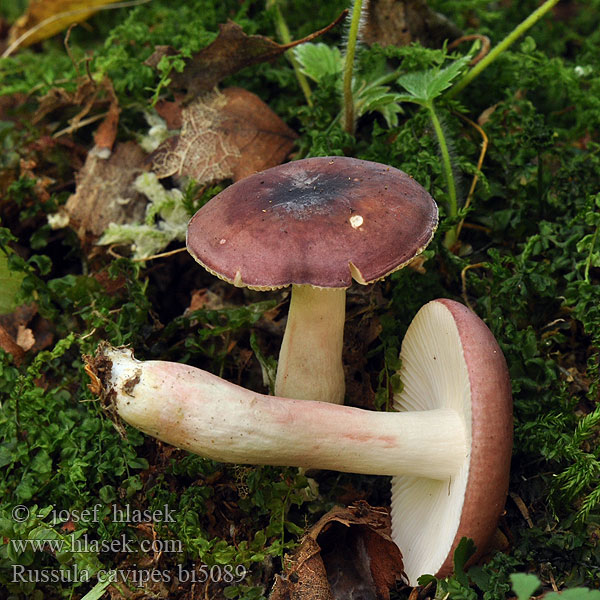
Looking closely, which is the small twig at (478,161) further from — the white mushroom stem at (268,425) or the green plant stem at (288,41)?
the white mushroom stem at (268,425)

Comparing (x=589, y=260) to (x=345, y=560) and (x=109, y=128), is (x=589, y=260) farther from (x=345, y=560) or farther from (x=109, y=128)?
(x=109, y=128)

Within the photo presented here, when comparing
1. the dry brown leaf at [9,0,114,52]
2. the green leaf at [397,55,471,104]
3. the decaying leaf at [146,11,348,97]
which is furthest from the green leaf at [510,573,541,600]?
the dry brown leaf at [9,0,114,52]

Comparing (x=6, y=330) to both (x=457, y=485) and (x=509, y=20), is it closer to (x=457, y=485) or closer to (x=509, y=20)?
(x=457, y=485)

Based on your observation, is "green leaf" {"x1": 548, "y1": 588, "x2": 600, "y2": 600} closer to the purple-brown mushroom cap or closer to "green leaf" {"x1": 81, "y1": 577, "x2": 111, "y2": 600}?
the purple-brown mushroom cap

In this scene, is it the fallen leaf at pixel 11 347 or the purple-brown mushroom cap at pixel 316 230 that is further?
the fallen leaf at pixel 11 347

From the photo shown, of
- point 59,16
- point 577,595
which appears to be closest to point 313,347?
point 577,595

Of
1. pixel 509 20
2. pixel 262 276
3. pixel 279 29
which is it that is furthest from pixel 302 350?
pixel 509 20

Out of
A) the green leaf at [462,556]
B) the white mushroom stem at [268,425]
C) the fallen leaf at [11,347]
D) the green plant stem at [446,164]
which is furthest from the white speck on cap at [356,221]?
the fallen leaf at [11,347]
